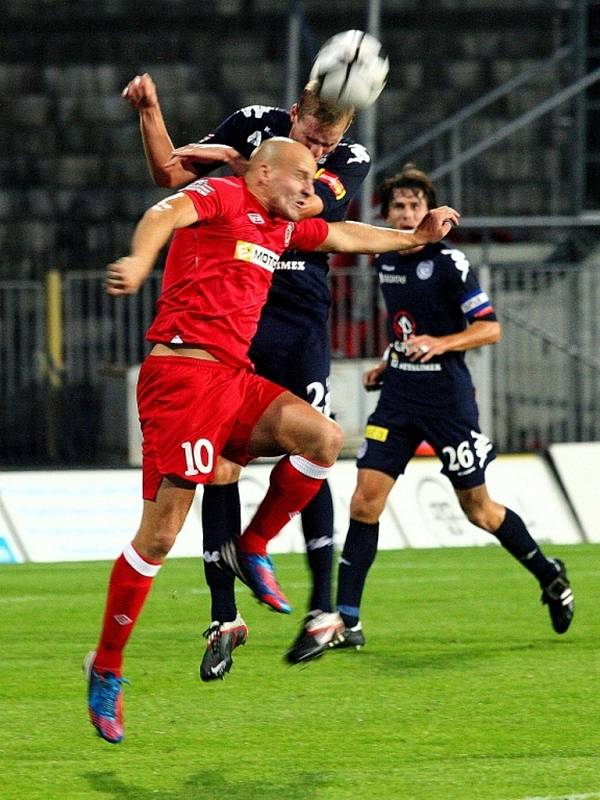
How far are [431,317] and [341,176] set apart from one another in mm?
1361

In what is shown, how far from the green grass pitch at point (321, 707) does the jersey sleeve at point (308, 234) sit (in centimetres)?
177

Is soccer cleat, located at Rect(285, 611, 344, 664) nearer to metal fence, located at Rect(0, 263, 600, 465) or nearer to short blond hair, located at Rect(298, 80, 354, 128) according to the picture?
short blond hair, located at Rect(298, 80, 354, 128)

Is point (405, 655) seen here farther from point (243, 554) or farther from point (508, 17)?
point (508, 17)

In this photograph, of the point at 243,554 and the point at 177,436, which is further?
the point at 243,554

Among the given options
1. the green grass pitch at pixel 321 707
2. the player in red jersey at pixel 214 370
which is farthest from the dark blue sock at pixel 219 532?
the green grass pitch at pixel 321 707

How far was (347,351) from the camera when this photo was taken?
1608 cm

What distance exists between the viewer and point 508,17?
773 inches

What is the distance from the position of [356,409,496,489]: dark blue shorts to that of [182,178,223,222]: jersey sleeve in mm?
2310

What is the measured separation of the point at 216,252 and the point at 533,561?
2935mm

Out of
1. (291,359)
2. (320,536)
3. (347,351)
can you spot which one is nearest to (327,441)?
(291,359)

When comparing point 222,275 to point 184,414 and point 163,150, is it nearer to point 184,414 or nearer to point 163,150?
point 184,414

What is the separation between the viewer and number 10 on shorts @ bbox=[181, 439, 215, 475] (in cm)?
620

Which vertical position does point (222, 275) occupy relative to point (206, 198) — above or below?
below

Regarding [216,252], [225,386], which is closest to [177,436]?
[225,386]
